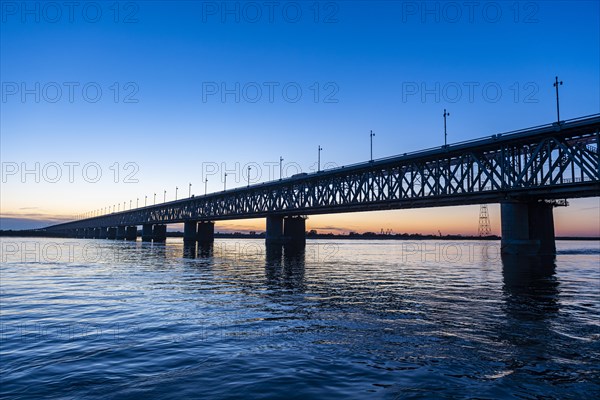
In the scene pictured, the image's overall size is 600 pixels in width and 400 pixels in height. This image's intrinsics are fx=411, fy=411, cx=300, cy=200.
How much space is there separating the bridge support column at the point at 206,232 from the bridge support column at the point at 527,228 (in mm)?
114476

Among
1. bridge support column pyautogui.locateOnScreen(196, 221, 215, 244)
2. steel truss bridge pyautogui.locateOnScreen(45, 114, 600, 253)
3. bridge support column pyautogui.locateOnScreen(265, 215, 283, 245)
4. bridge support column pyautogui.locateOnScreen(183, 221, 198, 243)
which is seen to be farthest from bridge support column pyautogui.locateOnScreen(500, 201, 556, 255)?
bridge support column pyautogui.locateOnScreen(183, 221, 198, 243)

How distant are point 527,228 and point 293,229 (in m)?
69.0

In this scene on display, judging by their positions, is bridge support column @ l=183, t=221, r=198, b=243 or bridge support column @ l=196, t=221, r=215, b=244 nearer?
bridge support column @ l=196, t=221, r=215, b=244

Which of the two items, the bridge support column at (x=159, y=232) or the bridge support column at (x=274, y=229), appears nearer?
the bridge support column at (x=274, y=229)

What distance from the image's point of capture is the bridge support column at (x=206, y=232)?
15525 cm

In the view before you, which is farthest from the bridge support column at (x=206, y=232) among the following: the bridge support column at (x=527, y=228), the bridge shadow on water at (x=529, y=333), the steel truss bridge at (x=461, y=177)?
the bridge shadow on water at (x=529, y=333)

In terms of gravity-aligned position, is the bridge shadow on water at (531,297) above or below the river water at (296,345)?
below

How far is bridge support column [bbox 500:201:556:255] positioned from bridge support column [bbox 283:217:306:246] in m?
65.5

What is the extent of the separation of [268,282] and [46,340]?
17.0 m

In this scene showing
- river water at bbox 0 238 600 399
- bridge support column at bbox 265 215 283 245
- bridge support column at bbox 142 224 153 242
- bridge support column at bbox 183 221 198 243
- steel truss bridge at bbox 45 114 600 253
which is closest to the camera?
river water at bbox 0 238 600 399

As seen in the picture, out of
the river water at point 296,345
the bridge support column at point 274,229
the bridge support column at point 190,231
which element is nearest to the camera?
the river water at point 296,345

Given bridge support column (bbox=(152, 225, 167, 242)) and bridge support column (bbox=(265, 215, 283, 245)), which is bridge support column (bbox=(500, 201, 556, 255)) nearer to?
bridge support column (bbox=(265, 215, 283, 245))

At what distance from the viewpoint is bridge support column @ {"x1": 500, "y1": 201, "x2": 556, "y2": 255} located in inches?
2242

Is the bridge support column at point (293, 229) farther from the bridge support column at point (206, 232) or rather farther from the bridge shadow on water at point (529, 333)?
the bridge shadow on water at point (529, 333)
